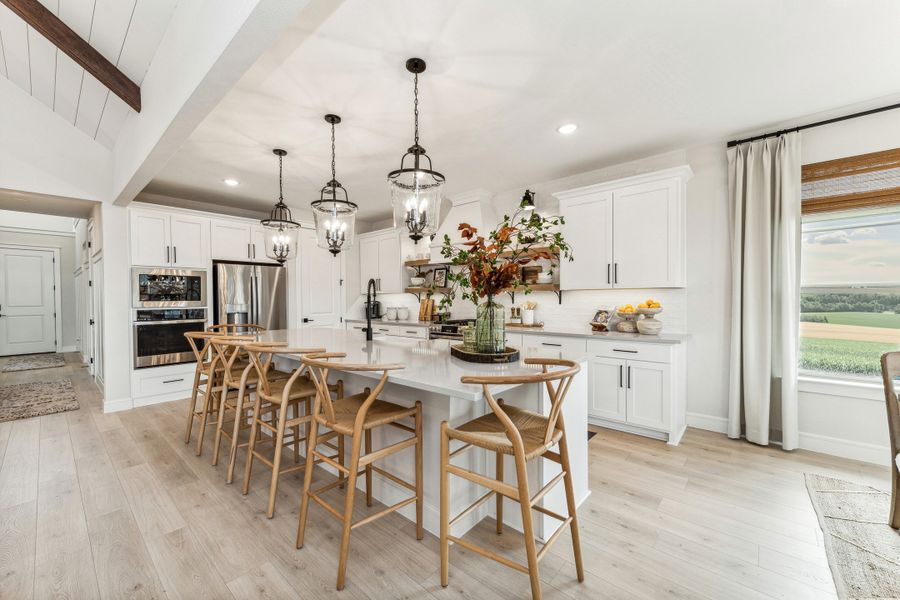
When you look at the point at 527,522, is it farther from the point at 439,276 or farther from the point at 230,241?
the point at 230,241

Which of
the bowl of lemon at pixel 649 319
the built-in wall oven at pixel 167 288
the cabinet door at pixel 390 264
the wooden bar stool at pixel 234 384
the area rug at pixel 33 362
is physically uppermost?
the cabinet door at pixel 390 264

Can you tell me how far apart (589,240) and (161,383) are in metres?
5.17

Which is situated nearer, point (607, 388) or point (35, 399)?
point (607, 388)

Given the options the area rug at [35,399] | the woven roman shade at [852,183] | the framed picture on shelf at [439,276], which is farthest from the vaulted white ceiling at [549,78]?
the area rug at [35,399]

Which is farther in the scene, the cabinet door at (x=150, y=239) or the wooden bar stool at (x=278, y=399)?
the cabinet door at (x=150, y=239)

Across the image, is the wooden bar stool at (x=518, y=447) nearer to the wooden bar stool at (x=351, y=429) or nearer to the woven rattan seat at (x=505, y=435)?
the woven rattan seat at (x=505, y=435)

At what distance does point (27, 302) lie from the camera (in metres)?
7.54

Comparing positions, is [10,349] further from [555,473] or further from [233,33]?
[555,473]

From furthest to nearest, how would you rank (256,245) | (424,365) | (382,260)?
(382,260) < (256,245) < (424,365)

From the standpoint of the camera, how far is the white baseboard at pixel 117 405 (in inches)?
162

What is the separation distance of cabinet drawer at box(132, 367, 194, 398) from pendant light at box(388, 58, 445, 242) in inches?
158

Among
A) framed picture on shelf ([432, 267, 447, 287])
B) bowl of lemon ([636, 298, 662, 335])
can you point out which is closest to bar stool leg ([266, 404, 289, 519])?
bowl of lemon ([636, 298, 662, 335])

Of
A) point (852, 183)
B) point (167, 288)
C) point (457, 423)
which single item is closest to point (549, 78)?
point (457, 423)

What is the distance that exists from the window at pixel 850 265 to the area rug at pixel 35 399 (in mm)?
7410
